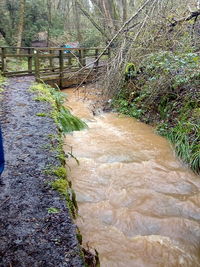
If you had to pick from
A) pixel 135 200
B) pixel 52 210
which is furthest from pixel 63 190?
pixel 135 200

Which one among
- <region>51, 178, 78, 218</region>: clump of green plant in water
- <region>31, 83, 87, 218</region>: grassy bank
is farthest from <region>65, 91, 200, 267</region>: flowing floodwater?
<region>51, 178, 78, 218</region>: clump of green plant in water

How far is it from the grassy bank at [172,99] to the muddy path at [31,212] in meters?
2.81

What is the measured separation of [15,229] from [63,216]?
0.42 meters

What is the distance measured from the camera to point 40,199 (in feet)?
8.85

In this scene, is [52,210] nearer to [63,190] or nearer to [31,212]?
[31,212]

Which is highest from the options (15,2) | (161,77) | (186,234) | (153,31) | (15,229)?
(15,2)

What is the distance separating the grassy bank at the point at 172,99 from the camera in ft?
18.5

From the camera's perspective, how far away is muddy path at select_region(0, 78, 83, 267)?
201cm

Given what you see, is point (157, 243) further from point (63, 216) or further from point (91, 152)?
point (91, 152)

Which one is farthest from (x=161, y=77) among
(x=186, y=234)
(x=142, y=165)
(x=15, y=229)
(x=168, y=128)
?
(x=15, y=229)

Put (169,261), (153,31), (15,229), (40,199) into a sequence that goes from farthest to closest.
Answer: (153,31) → (169,261) → (40,199) → (15,229)

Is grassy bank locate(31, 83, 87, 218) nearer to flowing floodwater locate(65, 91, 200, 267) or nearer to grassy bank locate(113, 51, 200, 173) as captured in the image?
flowing floodwater locate(65, 91, 200, 267)

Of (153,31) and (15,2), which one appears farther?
(15,2)

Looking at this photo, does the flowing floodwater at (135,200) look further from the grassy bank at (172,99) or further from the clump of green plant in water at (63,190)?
the clump of green plant in water at (63,190)
